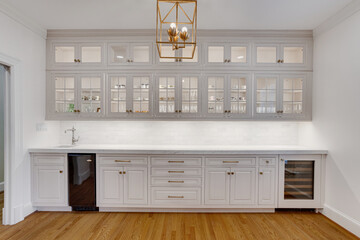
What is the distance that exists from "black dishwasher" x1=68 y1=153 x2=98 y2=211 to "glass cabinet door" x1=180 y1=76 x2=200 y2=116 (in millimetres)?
1605

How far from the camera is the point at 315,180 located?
307 centimetres

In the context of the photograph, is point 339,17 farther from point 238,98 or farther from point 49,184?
point 49,184

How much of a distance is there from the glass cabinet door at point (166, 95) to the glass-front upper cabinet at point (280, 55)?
1.43 meters

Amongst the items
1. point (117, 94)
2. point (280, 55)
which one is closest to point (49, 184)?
point (117, 94)

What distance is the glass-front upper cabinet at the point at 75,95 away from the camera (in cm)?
335

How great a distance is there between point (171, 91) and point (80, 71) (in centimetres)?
154

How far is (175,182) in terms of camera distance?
3062mm

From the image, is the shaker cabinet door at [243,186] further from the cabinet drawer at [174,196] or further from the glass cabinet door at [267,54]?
the glass cabinet door at [267,54]

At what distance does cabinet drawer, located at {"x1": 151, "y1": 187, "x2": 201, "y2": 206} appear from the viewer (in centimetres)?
305

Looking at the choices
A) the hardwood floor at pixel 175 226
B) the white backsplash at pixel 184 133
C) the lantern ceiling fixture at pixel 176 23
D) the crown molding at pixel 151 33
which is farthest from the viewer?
the white backsplash at pixel 184 133

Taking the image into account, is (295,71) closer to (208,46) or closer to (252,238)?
(208,46)

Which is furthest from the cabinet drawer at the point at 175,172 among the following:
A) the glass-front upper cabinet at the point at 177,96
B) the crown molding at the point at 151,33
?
the crown molding at the point at 151,33

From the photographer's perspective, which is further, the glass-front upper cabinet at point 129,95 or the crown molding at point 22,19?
the glass-front upper cabinet at point 129,95

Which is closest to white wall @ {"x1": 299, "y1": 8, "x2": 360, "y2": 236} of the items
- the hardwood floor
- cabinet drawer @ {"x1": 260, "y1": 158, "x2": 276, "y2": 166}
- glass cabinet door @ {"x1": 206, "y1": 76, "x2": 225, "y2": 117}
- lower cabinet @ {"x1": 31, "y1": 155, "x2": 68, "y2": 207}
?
the hardwood floor
